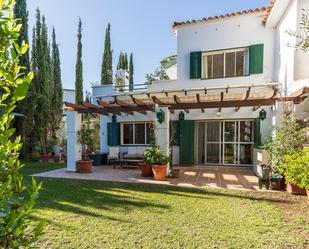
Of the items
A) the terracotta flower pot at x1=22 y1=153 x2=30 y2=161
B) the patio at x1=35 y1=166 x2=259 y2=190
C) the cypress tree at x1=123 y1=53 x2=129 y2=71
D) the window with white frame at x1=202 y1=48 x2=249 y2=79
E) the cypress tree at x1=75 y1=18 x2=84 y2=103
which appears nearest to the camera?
the patio at x1=35 y1=166 x2=259 y2=190

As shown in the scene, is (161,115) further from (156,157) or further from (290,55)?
(290,55)

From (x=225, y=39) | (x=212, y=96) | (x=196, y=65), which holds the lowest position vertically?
(x=212, y=96)

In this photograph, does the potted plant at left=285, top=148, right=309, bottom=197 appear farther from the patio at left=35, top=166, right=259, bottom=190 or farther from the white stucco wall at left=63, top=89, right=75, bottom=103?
the white stucco wall at left=63, top=89, right=75, bottom=103

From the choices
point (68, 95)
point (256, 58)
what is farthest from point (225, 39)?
point (68, 95)

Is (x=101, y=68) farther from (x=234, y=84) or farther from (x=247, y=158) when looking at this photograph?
(x=247, y=158)

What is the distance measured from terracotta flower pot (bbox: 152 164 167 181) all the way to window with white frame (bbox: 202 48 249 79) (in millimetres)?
5623

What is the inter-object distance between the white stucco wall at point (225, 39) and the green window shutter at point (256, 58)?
0.18m

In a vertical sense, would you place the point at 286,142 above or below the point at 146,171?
above

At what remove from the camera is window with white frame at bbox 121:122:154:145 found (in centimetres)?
1205

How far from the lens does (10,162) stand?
4.58 feet

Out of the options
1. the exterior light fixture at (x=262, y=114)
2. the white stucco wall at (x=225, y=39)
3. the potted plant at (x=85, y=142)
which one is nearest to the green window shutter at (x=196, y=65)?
the white stucco wall at (x=225, y=39)

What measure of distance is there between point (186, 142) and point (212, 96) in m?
3.16

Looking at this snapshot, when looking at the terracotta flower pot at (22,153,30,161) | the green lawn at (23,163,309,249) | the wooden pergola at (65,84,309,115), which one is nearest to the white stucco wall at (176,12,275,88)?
the wooden pergola at (65,84,309,115)

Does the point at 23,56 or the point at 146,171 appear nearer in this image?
the point at 146,171
